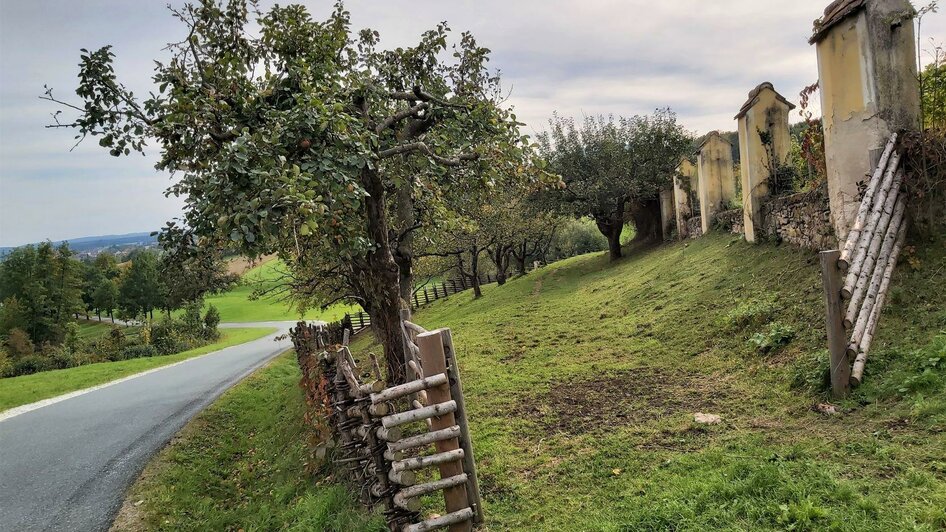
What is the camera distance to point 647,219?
2133 centimetres

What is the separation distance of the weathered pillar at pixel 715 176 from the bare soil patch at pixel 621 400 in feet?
28.3

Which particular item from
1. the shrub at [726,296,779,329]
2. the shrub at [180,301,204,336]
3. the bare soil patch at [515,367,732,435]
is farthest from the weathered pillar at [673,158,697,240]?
the shrub at [180,301,204,336]

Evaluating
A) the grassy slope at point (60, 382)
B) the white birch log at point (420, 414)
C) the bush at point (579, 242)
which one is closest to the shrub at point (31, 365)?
the grassy slope at point (60, 382)

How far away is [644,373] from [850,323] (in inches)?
113

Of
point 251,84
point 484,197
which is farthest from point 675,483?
point 251,84

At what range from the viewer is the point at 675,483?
3.80m

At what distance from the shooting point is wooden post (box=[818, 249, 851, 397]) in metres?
4.64

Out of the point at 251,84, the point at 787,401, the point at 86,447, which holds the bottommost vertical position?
the point at 86,447

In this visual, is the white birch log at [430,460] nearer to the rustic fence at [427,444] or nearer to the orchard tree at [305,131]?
the rustic fence at [427,444]

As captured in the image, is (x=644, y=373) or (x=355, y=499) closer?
(x=355, y=499)

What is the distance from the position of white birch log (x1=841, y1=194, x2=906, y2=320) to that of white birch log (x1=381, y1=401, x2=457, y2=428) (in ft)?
12.3

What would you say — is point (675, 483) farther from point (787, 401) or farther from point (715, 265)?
point (715, 265)

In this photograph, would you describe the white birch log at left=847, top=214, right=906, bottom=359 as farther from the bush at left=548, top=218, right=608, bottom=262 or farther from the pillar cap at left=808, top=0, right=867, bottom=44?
the bush at left=548, top=218, right=608, bottom=262

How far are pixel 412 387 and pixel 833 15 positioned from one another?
6942 mm
